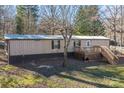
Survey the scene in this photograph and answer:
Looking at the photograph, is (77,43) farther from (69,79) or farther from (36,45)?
(69,79)

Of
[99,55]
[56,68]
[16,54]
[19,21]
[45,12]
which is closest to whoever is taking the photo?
[56,68]

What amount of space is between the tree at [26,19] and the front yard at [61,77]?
17.6 meters

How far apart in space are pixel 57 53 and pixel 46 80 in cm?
877

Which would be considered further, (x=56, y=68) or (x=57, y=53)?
(x=57, y=53)

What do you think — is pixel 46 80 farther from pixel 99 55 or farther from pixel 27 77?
pixel 99 55

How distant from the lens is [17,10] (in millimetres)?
35531

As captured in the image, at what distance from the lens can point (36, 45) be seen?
20625mm

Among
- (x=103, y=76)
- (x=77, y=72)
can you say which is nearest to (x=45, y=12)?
(x=77, y=72)

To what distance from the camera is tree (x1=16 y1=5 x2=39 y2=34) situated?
113ft

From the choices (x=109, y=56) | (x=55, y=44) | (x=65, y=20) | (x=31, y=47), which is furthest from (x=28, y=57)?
(x=109, y=56)

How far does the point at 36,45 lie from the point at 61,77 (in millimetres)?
6937

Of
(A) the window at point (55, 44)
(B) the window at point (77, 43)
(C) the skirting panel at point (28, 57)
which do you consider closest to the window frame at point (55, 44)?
(A) the window at point (55, 44)

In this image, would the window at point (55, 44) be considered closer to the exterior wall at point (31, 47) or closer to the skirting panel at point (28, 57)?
the exterior wall at point (31, 47)

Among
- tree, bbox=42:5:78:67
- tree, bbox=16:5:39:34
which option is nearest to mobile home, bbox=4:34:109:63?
tree, bbox=42:5:78:67
